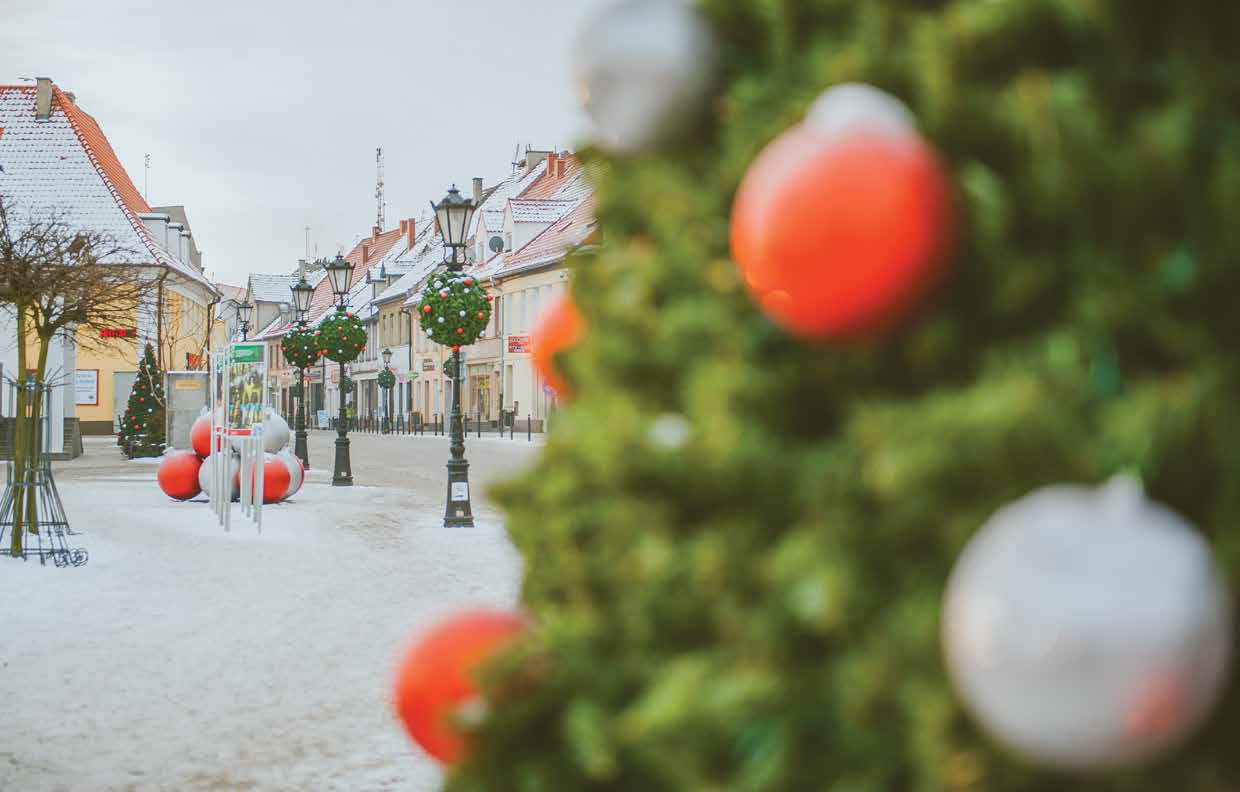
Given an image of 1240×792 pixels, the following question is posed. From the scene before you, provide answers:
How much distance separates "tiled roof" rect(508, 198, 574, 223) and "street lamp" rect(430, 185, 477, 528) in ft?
124

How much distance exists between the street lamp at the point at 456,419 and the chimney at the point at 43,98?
106 feet

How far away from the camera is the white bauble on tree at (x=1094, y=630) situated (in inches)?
47.3

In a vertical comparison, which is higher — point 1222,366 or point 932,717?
point 1222,366

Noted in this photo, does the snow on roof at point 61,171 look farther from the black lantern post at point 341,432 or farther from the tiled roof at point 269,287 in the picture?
the tiled roof at point 269,287

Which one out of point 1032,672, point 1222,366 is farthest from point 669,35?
point 1032,672

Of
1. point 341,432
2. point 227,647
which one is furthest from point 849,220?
point 341,432

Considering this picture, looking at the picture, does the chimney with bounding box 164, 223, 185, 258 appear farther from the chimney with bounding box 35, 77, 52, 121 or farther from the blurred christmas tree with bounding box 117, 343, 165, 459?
the blurred christmas tree with bounding box 117, 343, 165, 459

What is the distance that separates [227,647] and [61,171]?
41.2 meters

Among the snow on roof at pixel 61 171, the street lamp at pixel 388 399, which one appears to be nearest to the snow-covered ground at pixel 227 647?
the snow on roof at pixel 61 171

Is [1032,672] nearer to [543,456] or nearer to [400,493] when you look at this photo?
[543,456]

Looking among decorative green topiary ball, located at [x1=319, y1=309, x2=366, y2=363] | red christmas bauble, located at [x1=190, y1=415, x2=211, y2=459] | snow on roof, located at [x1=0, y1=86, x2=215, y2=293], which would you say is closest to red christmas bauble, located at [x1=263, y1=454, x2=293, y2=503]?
Result: red christmas bauble, located at [x1=190, y1=415, x2=211, y2=459]

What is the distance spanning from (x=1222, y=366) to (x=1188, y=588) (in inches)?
8.1

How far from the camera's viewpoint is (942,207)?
4.49 ft

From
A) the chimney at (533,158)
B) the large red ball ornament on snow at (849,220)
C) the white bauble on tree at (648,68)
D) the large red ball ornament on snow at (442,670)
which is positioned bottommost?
the large red ball ornament on snow at (442,670)
